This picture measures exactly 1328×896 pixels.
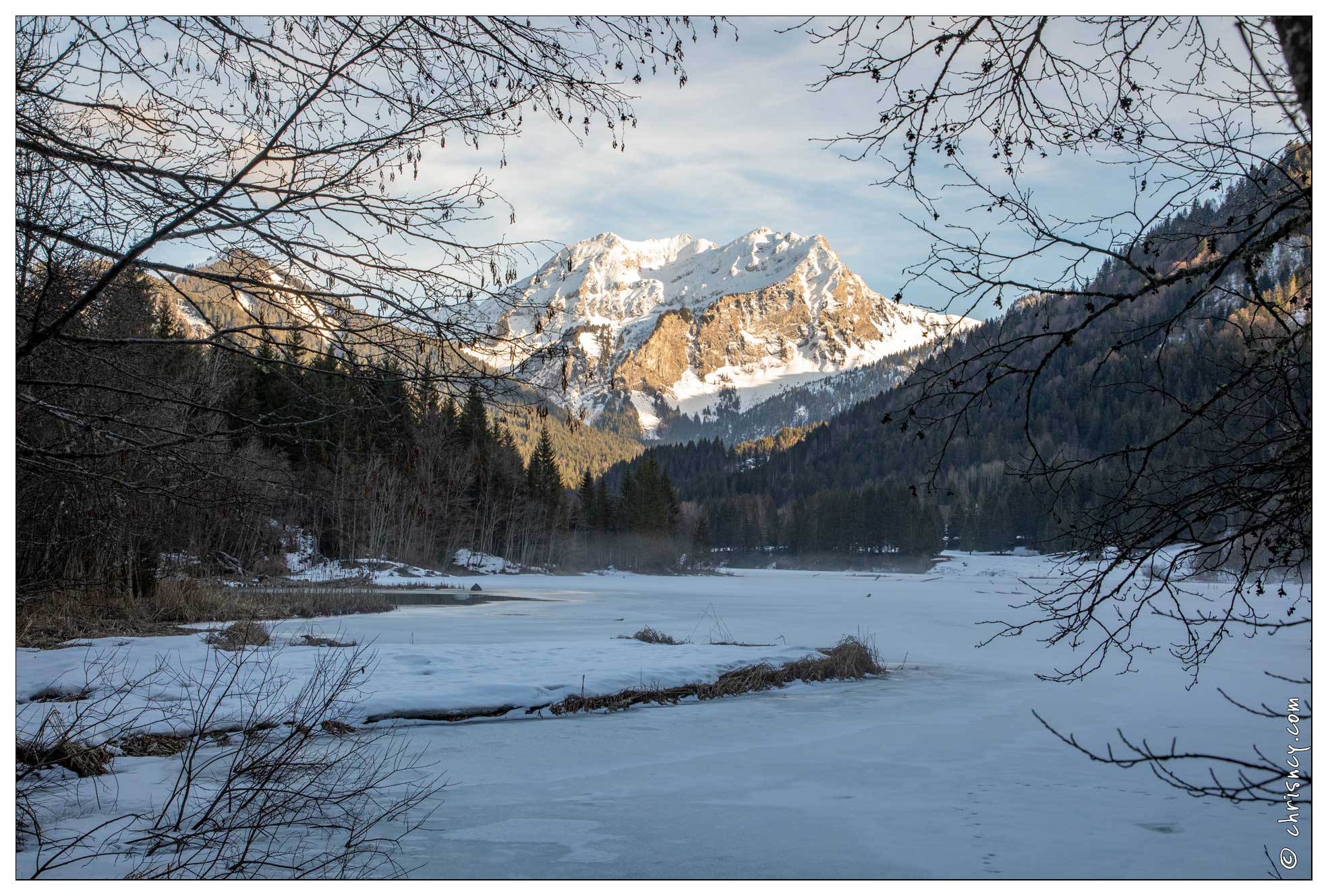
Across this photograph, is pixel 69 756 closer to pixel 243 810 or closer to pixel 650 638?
pixel 243 810

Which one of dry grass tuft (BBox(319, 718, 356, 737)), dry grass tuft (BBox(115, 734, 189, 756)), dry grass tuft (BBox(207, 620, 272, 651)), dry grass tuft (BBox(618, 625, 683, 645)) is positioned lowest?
dry grass tuft (BBox(618, 625, 683, 645))

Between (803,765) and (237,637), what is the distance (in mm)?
7848

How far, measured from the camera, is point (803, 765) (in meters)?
7.66

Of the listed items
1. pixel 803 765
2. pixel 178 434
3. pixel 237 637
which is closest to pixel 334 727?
pixel 237 637

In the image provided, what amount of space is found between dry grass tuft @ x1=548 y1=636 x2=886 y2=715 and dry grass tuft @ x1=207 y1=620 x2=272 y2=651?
4408mm

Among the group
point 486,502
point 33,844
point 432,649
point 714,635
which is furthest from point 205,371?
point 486,502

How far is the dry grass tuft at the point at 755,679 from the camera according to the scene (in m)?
10.4

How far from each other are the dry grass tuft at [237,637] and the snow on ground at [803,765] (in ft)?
0.99

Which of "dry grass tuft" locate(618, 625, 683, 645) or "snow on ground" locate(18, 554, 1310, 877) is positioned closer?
"snow on ground" locate(18, 554, 1310, 877)

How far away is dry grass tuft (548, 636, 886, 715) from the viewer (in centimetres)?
1036

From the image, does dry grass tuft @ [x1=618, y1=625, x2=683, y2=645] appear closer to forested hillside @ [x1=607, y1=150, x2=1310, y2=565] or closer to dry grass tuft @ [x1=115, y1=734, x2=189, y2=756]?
forested hillside @ [x1=607, y1=150, x2=1310, y2=565]

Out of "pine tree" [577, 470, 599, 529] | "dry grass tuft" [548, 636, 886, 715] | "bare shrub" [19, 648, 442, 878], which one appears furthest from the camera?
"pine tree" [577, 470, 599, 529]

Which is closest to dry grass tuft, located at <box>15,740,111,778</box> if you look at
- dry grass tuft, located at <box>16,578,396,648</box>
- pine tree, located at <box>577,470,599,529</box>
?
dry grass tuft, located at <box>16,578,396,648</box>

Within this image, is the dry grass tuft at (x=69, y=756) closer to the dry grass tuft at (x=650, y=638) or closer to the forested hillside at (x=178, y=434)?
the forested hillside at (x=178, y=434)
